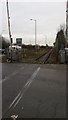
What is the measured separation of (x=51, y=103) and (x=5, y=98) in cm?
185

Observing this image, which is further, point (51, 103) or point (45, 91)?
point (45, 91)

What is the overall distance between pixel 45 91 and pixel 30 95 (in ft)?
4.25

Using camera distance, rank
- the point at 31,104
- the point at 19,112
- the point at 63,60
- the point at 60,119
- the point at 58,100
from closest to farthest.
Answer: the point at 60,119 → the point at 19,112 → the point at 31,104 → the point at 58,100 → the point at 63,60

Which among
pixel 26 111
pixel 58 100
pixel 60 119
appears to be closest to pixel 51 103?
pixel 58 100

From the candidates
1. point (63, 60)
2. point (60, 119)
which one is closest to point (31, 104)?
point (60, 119)

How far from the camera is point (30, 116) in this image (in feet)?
27.7

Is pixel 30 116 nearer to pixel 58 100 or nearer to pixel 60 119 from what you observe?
pixel 60 119

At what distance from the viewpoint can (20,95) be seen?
12344 millimetres

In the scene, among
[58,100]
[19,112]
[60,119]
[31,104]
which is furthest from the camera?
[58,100]

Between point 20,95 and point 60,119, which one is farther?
point 20,95

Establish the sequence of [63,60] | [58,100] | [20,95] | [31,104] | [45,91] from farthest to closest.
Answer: [63,60]
[45,91]
[20,95]
[58,100]
[31,104]

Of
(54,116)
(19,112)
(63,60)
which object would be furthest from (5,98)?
(63,60)

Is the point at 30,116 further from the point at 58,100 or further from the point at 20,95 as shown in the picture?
the point at 20,95

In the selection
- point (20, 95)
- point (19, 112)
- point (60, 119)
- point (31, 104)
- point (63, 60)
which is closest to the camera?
point (60, 119)
